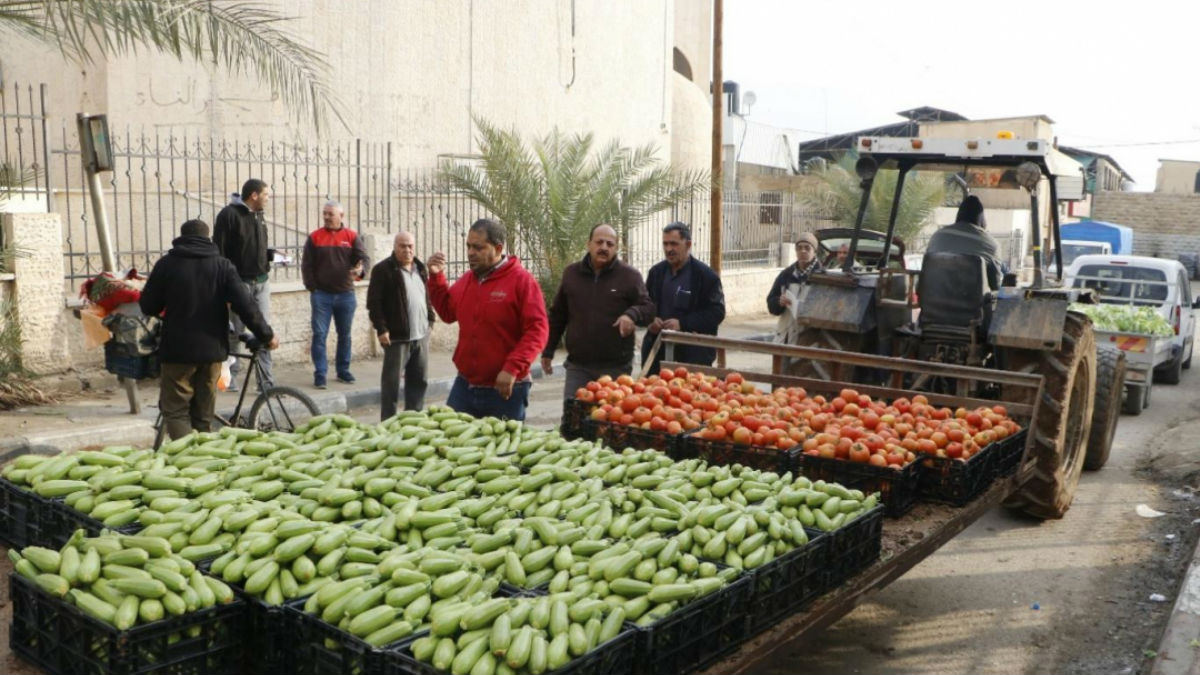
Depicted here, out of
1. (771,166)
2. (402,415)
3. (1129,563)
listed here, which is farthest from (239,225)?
(771,166)

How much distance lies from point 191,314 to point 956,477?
5194 mm

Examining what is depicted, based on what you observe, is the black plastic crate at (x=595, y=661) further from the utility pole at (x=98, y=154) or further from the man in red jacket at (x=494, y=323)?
the utility pole at (x=98, y=154)

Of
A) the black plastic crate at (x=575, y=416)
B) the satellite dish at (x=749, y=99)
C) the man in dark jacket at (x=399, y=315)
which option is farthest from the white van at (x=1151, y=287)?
the satellite dish at (x=749, y=99)

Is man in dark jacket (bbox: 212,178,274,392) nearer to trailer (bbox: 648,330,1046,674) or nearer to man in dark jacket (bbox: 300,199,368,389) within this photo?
man in dark jacket (bbox: 300,199,368,389)

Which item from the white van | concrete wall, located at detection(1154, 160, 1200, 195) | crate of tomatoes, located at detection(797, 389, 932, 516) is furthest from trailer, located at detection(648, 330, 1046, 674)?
concrete wall, located at detection(1154, 160, 1200, 195)

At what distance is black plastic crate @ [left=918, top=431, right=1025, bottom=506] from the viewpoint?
18.2 ft

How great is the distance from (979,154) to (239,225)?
697 cm

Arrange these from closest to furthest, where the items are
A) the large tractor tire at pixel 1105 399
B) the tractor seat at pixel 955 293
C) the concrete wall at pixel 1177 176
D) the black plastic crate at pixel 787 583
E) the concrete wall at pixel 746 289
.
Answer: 1. the black plastic crate at pixel 787 583
2. the tractor seat at pixel 955 293
3. the large tractor tire at pixel 1105 399
4. the concrete wall at pixel 746 289
5. the concrete wall at pixel 1177 176

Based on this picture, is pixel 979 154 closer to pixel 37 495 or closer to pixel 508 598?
pixel 508 598

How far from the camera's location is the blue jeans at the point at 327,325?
1246 cm

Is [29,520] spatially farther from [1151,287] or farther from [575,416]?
[1151,287]

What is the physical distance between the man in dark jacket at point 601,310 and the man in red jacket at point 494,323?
2.18 feet

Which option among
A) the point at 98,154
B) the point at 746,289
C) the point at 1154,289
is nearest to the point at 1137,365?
the point at 1154,289

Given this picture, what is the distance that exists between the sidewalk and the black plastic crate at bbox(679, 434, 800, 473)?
5.33 m
